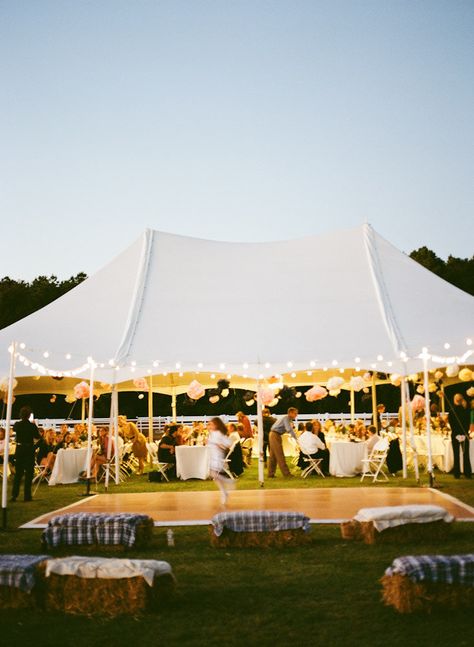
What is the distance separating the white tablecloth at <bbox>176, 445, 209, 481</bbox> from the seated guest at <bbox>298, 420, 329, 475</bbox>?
75.6 inches

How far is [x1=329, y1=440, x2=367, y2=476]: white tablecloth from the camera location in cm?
1482

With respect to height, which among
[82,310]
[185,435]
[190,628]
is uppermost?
[82,310]

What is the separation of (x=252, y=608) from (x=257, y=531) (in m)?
2.31

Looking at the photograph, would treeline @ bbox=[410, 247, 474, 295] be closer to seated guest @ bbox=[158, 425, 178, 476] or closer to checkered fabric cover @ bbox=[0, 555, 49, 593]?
seated guest @ bbox=[158, 425, 178, 476]

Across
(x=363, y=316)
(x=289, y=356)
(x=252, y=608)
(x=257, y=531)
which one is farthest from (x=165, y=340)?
(x=252, y=608)

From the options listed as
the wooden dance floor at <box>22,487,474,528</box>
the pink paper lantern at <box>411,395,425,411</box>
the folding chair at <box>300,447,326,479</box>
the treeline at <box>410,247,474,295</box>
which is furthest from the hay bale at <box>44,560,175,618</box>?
the treeline at <box>410,247,474,295</box>

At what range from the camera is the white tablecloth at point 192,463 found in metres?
14.5

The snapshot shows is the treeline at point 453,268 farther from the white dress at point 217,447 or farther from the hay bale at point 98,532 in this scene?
the hay bale at point 98,532

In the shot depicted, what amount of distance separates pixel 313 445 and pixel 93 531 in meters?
8.05

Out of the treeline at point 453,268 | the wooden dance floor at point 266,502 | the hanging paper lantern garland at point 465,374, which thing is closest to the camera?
the wooden dance floor at point 266,502

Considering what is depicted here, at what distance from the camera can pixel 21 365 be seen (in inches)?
551

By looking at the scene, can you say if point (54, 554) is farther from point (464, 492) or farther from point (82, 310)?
point (82, 310)

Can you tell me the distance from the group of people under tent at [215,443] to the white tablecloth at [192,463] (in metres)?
0.28

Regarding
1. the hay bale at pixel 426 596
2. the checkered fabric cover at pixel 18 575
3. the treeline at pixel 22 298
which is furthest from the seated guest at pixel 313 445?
the treeline at pixel 22 298
